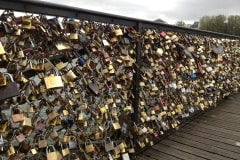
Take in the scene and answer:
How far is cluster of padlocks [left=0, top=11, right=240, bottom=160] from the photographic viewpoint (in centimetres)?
200

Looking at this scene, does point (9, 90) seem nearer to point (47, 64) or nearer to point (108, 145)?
→ point (47, 64)

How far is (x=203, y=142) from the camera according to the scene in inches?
159

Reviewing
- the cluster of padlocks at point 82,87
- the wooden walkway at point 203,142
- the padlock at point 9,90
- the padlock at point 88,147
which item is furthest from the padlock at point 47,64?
the wooden walkway at point 203,142

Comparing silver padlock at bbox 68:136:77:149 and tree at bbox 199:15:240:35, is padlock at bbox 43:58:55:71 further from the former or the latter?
tree at bbox 199:15:240:35

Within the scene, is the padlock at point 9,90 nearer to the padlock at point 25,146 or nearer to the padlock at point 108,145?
the padlock at point 25,146

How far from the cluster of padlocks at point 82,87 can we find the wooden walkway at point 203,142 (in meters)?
0.19

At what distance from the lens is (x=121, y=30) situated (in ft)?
9.78

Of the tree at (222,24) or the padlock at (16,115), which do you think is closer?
the padlock at (16,115)

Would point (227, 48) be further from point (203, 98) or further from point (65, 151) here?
point (65, 151)

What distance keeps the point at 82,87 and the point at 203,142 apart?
2235mm

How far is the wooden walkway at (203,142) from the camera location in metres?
3.62

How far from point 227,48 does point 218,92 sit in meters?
1.17

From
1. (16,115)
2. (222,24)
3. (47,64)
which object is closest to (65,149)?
(16,115)

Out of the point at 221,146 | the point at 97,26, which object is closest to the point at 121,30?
the point at 97,26
